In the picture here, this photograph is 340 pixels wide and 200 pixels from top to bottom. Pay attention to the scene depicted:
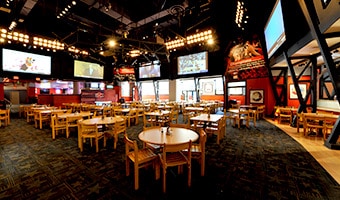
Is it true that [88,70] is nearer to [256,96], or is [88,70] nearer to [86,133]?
[86,133]

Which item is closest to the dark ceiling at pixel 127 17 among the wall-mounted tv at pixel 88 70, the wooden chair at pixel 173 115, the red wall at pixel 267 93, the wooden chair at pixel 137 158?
the wall-mounted tv at pixel 88 70

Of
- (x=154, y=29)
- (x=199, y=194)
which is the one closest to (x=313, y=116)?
(x=199, y=194)

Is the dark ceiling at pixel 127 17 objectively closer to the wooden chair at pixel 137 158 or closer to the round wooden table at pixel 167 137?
the round wooden table at pixel 167 137

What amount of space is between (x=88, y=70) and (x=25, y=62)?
4432 millimetres

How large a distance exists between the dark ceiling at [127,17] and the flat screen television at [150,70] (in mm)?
4880

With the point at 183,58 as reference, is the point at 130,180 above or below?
below

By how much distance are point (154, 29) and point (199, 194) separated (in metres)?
9.70

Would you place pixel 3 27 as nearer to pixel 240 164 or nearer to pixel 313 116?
pixel 240 164

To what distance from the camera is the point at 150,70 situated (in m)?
16.2

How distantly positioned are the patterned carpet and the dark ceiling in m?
5.61

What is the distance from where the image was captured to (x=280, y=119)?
7785 millimetres

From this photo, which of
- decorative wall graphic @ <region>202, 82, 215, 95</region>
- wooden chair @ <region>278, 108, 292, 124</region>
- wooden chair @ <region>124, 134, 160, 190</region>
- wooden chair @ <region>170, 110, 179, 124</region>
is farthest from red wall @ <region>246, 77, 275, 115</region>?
wooden chair @ <region>124, 134, 160, 190</region>

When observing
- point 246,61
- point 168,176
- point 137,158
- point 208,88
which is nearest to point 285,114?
point 246,61

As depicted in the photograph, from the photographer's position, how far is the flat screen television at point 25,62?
391 inches
